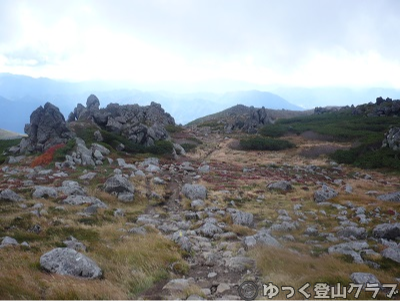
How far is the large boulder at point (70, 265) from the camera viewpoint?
8.35 metres

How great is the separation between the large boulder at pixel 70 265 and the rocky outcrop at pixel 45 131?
122 feet

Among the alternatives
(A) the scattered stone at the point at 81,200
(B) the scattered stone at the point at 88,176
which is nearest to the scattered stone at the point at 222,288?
(A) the scattered stone at the point at 81,200

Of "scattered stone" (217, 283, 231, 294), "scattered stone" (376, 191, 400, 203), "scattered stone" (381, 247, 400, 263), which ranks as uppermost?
"scattered stone" (381, 247, 400, 263)

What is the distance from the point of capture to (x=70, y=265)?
848 centimetres

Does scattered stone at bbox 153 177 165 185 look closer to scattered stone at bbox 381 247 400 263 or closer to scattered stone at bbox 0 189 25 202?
scattered stone at bbox 0 189 25 202

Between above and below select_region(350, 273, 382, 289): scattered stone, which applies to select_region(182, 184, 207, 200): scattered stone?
below

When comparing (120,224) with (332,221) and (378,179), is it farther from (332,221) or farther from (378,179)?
(378,179)

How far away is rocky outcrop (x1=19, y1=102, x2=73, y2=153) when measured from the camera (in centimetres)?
4253

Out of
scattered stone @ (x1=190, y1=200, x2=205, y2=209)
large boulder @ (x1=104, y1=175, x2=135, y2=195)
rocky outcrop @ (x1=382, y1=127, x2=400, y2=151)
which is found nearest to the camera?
scattered stone @ (x1=190, y1=200, x2=205, y2=209)

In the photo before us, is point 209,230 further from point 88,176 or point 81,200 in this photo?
point 88,176

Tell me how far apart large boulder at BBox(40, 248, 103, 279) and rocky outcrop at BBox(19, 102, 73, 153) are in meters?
37.1

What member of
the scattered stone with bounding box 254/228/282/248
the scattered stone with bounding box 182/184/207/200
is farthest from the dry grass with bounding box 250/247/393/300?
the scattered stone with bounding box 182/184/207/200

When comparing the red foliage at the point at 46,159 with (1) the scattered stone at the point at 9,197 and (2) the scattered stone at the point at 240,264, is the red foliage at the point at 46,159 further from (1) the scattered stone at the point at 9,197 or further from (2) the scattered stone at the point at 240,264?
(2) the scattered stone at the point at 240,264

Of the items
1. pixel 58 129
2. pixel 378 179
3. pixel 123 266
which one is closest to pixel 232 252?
pixel 123 266
